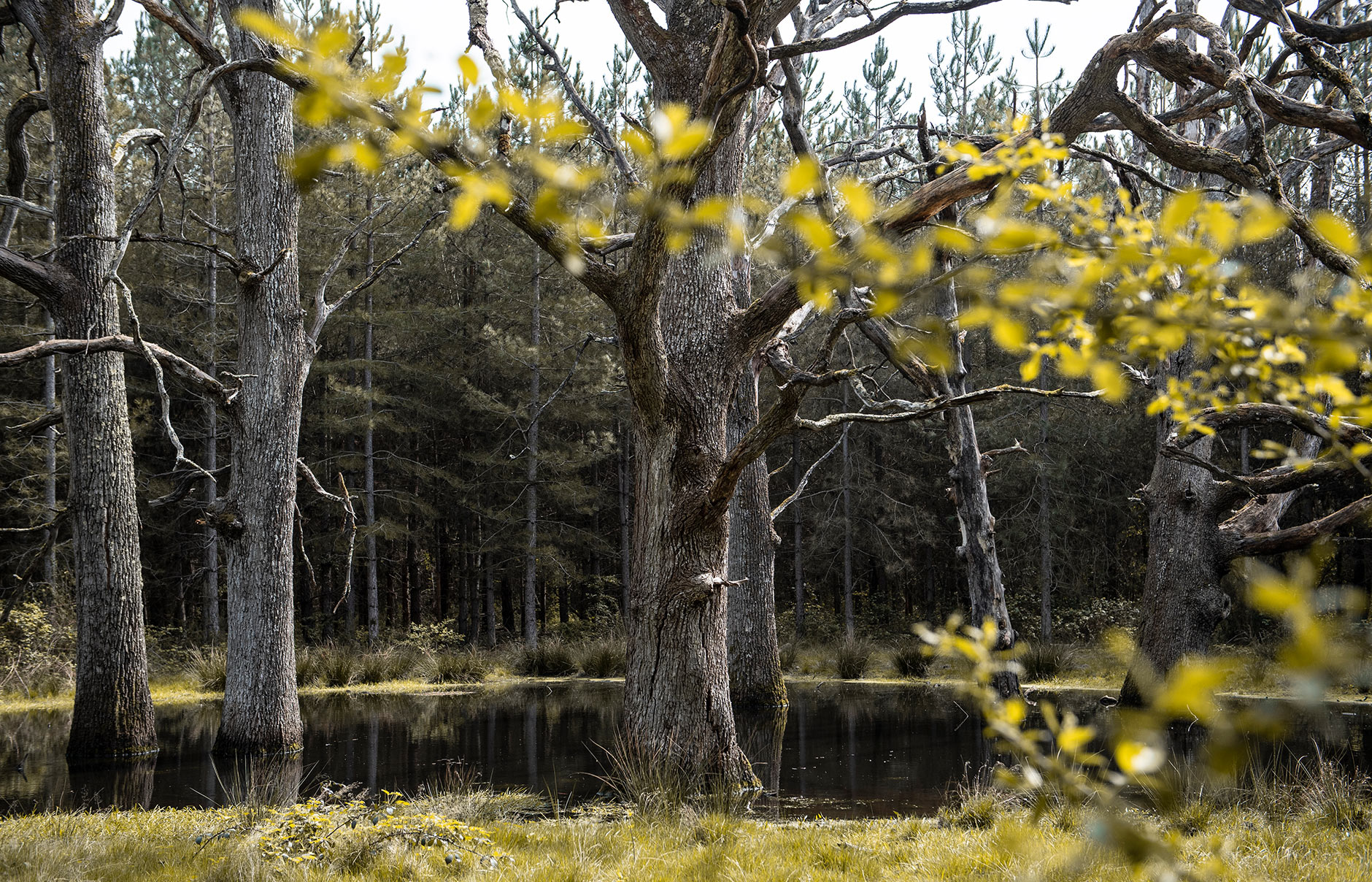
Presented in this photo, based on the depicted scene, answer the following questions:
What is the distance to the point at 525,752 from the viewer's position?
837 cm

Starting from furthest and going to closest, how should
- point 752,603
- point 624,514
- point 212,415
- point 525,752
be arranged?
point 624,514, point 212,415, point 752,603, point 525,752

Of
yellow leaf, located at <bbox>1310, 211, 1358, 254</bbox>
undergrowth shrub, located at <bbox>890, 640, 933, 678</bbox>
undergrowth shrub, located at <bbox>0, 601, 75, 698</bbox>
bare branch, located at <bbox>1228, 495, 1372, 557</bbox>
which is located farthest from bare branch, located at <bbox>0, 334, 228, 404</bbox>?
undergrowth shrub, located at <bbox>890, 640, 933, 678</bbox>

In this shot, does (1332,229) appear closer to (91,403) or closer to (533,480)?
(91,403)

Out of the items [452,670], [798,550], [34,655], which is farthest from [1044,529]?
[34,655]

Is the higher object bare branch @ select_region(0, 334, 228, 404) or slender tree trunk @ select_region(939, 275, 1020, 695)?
bare branch @ select_region(0, 334, 228, 404)

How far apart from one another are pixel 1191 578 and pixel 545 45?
8.31m

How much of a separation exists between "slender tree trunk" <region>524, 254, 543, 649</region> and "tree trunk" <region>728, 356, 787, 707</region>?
8.64m

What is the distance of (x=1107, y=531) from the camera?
78.5ft

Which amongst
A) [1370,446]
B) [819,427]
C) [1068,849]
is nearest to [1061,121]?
[819,427]

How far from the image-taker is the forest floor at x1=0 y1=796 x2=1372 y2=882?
396cm

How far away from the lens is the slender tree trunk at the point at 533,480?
66.8ft

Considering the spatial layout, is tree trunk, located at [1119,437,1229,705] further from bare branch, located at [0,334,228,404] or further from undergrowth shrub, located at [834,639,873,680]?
bare branch, located at [0,334,228,404]

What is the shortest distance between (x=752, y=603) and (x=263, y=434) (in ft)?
20.3

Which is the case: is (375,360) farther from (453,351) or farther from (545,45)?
(545,45)
